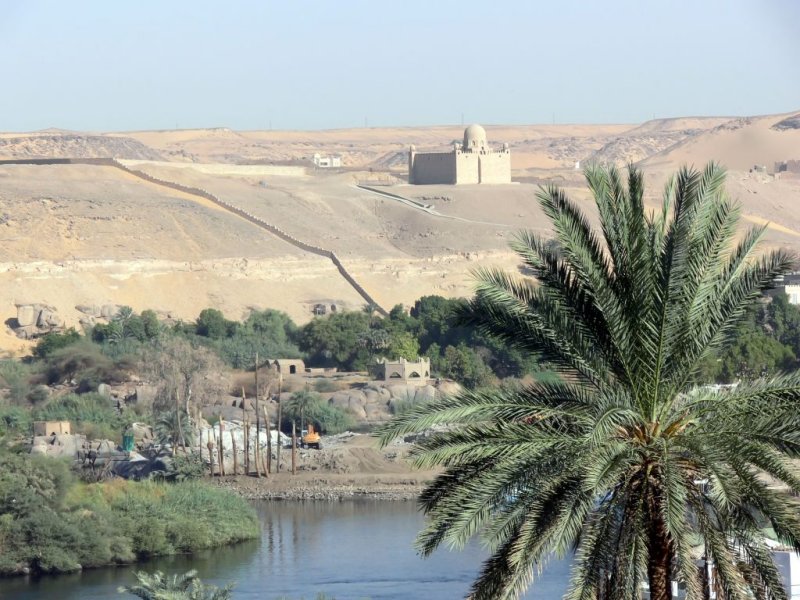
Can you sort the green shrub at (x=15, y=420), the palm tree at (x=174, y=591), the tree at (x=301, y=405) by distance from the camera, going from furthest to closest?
1. the tree at (x=301, y=405)
2. the green shrub at (x=15, y=420)
3. the palm tree at (x=174, y=591)

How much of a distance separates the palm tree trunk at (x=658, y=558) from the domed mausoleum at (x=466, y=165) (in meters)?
67.6

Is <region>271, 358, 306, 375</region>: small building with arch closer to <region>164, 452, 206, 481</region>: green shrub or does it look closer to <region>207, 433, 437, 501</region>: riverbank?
<region>207, 433, 437, 501</region>: riverbank

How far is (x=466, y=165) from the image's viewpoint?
253ft

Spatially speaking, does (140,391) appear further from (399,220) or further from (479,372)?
(399,220)

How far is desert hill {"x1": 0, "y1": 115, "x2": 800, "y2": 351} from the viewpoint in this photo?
2286 inches

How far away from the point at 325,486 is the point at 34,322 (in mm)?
19392

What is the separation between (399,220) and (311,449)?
33.0 m

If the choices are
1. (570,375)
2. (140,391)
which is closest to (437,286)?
(140,391)

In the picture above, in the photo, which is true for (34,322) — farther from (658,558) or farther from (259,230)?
(658,558)

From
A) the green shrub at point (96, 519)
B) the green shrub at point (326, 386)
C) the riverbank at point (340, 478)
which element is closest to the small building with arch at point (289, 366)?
the green shrub at point (326, 386)

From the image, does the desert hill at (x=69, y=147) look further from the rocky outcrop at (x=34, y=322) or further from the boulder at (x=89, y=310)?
the rocky outcrop at (x=34, y=322)

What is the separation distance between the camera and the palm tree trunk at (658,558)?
9.09 meters

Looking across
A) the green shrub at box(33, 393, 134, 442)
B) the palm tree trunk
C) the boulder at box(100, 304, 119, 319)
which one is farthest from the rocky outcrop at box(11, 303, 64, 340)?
the palm tree trunk

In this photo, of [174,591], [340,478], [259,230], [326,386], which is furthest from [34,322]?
[174,591]
